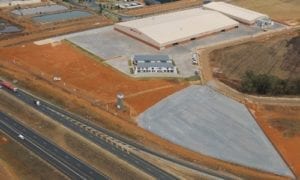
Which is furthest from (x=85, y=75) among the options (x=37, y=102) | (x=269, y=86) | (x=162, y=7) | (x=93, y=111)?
(x=162, y=7)

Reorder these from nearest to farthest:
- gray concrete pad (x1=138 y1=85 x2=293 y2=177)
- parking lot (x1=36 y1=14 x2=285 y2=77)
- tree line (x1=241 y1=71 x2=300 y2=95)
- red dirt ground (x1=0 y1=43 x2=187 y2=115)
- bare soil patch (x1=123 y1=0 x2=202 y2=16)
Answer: gray concrete pad (x1=138 y1=85 x2=293 y2=177) → red dirt ground (x1=0 y1=43 x2=187 y2=115) → tree line (x1=241 y1=71 x2=300 y2=95) → parking lot (x1=36 y1=14 x2=285 y2=77) → bare soil patch (x1=123 y1=0 x2=202 y2=16)

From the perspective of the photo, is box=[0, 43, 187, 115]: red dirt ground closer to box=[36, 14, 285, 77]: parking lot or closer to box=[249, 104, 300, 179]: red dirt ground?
box=[36, 14, 285, 77]: parking lot

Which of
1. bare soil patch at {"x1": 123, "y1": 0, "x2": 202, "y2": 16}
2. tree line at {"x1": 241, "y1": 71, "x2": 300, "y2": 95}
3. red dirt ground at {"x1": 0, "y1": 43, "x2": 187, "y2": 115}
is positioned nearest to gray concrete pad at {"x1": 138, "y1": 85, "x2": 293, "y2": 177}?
red dirt ground at {"x1": 0, "y1": 43, "x2": 187, "y2": 115}

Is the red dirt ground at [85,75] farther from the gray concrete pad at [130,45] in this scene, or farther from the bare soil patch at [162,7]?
the bare soil patch at [162,7]

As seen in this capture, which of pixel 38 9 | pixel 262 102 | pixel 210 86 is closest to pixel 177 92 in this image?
pixel 210 86

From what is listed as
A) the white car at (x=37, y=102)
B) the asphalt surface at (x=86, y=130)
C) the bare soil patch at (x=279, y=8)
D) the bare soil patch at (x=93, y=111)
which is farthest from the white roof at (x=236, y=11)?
the white car at (x=37, y=102)

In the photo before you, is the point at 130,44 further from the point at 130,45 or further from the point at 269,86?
the point at 269,86

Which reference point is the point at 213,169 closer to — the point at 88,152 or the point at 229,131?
the point at 229,131
